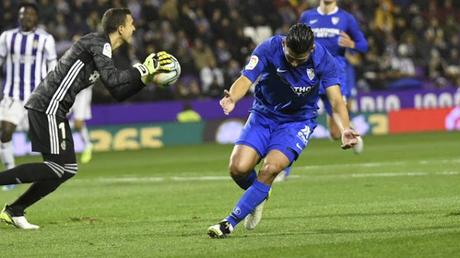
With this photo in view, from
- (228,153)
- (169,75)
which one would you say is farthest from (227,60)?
(169,75)

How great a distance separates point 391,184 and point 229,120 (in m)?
11.5

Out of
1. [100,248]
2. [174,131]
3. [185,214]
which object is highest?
[100,248]

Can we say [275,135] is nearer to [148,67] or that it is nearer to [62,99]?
[148,67]

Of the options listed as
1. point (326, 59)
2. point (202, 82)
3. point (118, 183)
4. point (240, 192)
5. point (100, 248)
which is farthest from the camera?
point (202, 82)

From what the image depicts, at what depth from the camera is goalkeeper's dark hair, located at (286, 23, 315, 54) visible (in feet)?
30.8

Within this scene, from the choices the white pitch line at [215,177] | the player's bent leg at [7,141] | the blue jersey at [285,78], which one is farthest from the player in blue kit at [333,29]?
the blue jersey at [285,78]

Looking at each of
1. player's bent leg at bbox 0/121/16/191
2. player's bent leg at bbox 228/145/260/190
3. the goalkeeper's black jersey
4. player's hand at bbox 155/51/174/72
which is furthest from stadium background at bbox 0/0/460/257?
player's hand at bbox 155/51/174/72

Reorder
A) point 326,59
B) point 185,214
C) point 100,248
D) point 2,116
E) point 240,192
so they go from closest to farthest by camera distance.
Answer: point 100,248 < point 326,59 < point 185,214 < point 240,192 < point 2,116

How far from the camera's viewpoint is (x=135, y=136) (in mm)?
24578

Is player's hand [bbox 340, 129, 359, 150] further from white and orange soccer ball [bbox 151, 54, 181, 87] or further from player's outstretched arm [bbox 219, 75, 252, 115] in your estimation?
white and orange soccer ball [bbox 151, 54, 181, 87]

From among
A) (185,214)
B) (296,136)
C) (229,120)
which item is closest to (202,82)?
(229,120)

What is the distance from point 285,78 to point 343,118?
0.71 m

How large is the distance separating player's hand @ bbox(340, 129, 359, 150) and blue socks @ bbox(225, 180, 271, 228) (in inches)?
34.2

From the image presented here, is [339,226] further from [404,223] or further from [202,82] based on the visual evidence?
[202,82]
